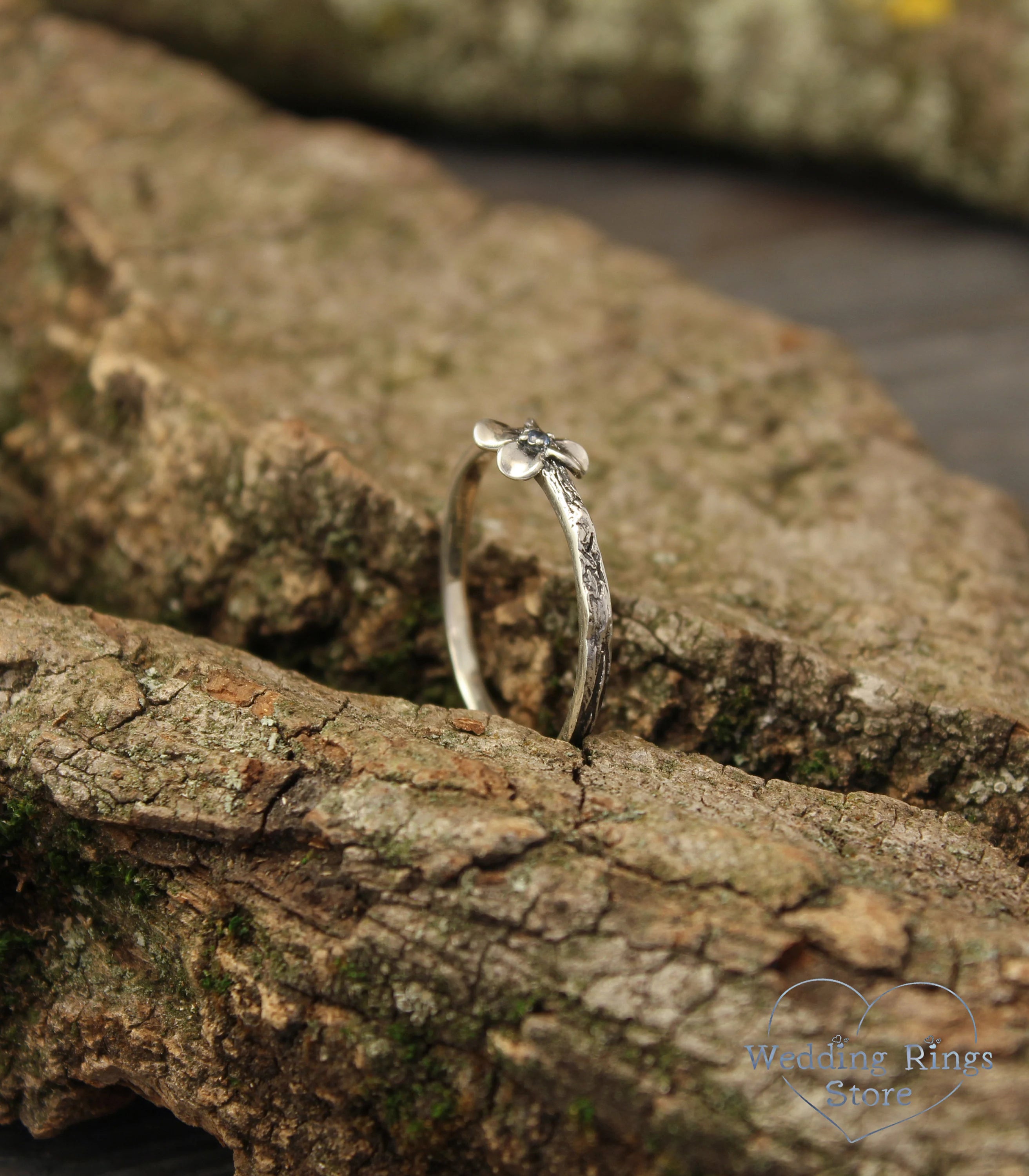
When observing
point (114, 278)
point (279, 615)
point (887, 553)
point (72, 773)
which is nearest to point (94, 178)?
point (114, 278)

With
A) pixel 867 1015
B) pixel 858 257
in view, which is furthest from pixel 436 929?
pixel 858 257

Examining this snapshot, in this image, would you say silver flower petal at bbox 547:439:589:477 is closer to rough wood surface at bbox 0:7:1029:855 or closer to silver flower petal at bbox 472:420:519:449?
silver flower petal at bbox 472:420:519:449

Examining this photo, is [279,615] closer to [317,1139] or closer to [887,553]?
[317,1139]

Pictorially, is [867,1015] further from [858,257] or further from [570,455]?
[858,257]

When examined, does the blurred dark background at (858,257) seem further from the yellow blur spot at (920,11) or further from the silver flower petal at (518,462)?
the silver flower petal at (518,462)

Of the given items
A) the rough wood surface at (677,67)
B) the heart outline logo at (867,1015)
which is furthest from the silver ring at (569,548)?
the rough wood surface at (677,67)

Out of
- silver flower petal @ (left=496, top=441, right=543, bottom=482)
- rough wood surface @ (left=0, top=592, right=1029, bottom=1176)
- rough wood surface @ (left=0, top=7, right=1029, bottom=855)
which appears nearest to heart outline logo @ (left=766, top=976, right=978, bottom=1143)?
rough wood surface @ (left=0, top=592, right=1029, bottom=1176)
